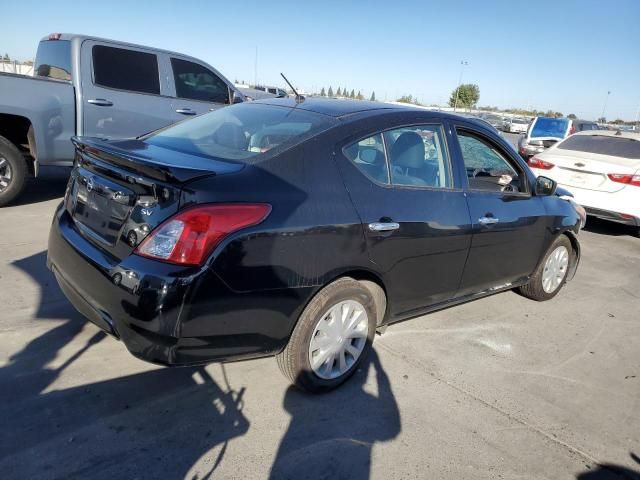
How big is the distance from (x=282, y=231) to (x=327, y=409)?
1083mm

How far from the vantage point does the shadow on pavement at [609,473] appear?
2.59m

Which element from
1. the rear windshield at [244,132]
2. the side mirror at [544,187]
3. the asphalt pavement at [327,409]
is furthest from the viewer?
the side mirror at [544,187]

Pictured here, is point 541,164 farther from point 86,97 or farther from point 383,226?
point 86,97

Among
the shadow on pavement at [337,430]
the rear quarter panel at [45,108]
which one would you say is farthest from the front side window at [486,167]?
the rear quarter panel at [45,108]

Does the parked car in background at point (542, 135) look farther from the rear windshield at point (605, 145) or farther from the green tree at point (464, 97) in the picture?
the green tree at point (464, 97)

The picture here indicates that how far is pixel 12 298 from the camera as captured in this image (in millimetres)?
3770

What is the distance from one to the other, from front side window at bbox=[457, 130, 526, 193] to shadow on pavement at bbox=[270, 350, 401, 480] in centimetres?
168

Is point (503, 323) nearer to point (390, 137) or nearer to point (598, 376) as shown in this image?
point (598, 376)

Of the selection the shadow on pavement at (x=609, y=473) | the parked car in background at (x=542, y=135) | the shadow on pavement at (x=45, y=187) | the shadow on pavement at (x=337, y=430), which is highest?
the parked car in background at (x=542, y=135)

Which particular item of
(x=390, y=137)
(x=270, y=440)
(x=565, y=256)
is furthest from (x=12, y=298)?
(x=565, y=256)

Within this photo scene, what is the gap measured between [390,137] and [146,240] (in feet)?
5.33

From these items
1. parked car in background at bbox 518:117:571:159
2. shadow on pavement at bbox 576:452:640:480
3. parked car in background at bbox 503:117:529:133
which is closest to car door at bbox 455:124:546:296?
shadow on pavement at bbox 576:452:640:480

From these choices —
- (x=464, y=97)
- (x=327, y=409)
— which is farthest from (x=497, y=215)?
(x=464, y=97)

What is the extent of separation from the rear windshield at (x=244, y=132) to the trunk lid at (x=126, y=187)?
6.7 inches
